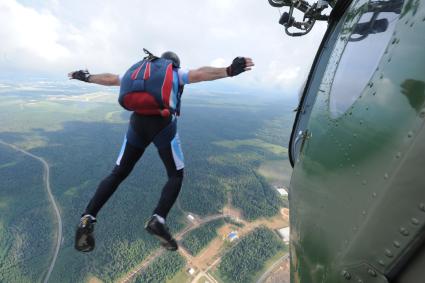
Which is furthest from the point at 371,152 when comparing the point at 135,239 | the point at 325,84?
the point at 135,239

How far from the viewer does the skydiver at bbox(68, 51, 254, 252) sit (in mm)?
2881

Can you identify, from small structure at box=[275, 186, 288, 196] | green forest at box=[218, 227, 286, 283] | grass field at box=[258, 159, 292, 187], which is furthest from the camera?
grass field at box=[258, 159, 292, 187]

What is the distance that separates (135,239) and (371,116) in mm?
48068

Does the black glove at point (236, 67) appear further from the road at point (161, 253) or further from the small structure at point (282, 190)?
the small structure at point (282, 190)

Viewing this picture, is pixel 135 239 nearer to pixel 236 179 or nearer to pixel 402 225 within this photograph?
pixel 236 179

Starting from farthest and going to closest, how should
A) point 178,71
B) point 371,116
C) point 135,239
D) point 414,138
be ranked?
point 135,239 → point 178,71 → point 371,116 → point 414,138

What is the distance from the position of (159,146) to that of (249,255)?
4270 cm

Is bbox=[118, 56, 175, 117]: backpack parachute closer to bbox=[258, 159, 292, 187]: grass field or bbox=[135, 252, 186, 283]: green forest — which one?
bbox=[135, 252, 186, 283]: green forest

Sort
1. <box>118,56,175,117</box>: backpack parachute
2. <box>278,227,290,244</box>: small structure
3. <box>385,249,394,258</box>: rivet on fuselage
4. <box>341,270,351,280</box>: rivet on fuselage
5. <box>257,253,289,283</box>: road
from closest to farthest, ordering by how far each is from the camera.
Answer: <box>385,249,394,258</box>: rivet on fuselage, <box>341,270,351,280</box>: rivet on fuselage, <box>118,56,175,117</box>: backpack parachute, <box>257,253,289,283</box>: road, <box>278,227,290,244</box>: small structure

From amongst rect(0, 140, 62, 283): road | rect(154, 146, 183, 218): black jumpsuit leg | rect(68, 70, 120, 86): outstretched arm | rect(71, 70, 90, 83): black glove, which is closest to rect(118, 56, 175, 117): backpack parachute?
rect(68, 70, 120, 86): outstretched arm

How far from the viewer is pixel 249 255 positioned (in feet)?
136

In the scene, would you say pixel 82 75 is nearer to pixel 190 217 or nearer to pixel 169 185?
pixel 169 185

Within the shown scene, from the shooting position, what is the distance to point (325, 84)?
2.45 metres

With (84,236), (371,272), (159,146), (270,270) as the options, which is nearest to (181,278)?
(270,270)
